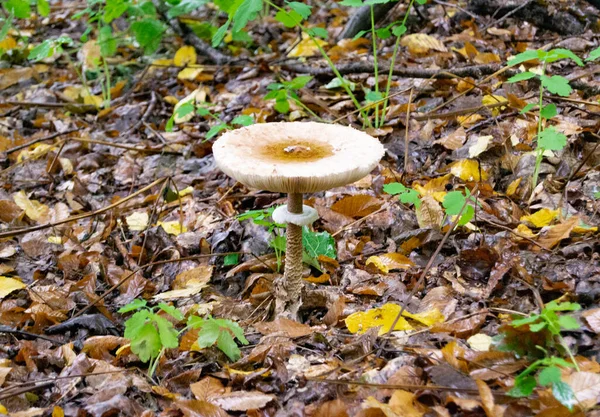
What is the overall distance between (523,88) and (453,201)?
2281 millimetres

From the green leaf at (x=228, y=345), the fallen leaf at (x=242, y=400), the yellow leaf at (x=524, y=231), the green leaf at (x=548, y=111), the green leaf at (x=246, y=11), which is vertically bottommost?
the fallen leaf at (x=242, y=400)

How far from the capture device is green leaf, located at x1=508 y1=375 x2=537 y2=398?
201 cm

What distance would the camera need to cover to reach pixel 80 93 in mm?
6871

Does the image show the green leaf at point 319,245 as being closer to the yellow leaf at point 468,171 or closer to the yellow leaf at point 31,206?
the yellow leaf at point 468,171

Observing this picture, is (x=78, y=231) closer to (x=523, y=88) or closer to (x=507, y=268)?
(x=507, y=268)

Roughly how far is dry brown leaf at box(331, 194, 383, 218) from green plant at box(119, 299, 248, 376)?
1373 mm

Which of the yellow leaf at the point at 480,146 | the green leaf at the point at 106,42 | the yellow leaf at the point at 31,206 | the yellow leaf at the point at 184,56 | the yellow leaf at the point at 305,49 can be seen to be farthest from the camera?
the yellow leaf at the point at 184,56

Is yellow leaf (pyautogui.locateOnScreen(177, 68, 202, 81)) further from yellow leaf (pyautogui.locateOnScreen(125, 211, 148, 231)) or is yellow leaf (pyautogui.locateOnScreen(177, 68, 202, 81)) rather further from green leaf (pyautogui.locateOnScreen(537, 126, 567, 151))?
green leaf (pyautogui.locateOnScreen(537, 126, 567, 151))

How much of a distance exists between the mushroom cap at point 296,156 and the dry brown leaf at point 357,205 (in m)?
0.90

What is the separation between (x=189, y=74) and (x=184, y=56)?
47 centimetres

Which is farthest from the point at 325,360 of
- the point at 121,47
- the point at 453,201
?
the point at 121,47

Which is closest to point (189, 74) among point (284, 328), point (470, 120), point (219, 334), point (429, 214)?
point (470, 120)

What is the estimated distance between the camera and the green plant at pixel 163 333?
2.42 metres

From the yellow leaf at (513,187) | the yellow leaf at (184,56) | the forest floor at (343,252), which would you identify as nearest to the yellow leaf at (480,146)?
the forest floor at (343,252)
